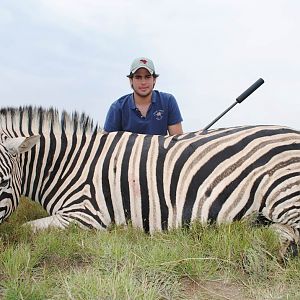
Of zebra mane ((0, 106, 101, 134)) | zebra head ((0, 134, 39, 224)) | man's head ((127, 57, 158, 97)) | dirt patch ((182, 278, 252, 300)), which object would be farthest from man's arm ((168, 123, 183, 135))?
→ dirt patch ((182, 278, 252, 300))

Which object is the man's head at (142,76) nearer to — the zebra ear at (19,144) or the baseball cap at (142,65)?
the baseball cap at (142,65)

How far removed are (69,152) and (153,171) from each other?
0.69 metres

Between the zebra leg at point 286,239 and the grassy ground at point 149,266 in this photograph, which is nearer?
the grassy ground at point 149,266

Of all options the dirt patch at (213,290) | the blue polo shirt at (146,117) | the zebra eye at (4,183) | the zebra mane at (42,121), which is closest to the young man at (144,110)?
the blue polo shirt at (146,117)

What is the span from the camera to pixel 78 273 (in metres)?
2.34

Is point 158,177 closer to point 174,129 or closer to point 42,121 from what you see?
point 42,121

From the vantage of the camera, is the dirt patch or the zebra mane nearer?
the dirt patch

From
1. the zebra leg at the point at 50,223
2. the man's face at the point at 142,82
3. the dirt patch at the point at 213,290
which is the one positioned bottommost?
the dirt patch at the point at 213,290

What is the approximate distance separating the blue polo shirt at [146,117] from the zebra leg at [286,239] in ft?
8.21

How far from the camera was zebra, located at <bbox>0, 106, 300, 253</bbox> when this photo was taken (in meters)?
3.24

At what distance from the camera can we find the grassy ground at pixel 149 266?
2174 millimetres

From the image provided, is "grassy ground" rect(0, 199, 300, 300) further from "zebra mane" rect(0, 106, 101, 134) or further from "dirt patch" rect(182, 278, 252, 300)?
"zebra mane" rect(0, 106, 101, 134)

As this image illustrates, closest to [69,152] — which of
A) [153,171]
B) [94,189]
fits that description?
[94,189]

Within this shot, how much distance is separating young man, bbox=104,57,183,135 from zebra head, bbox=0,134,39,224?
2002 millimetres
